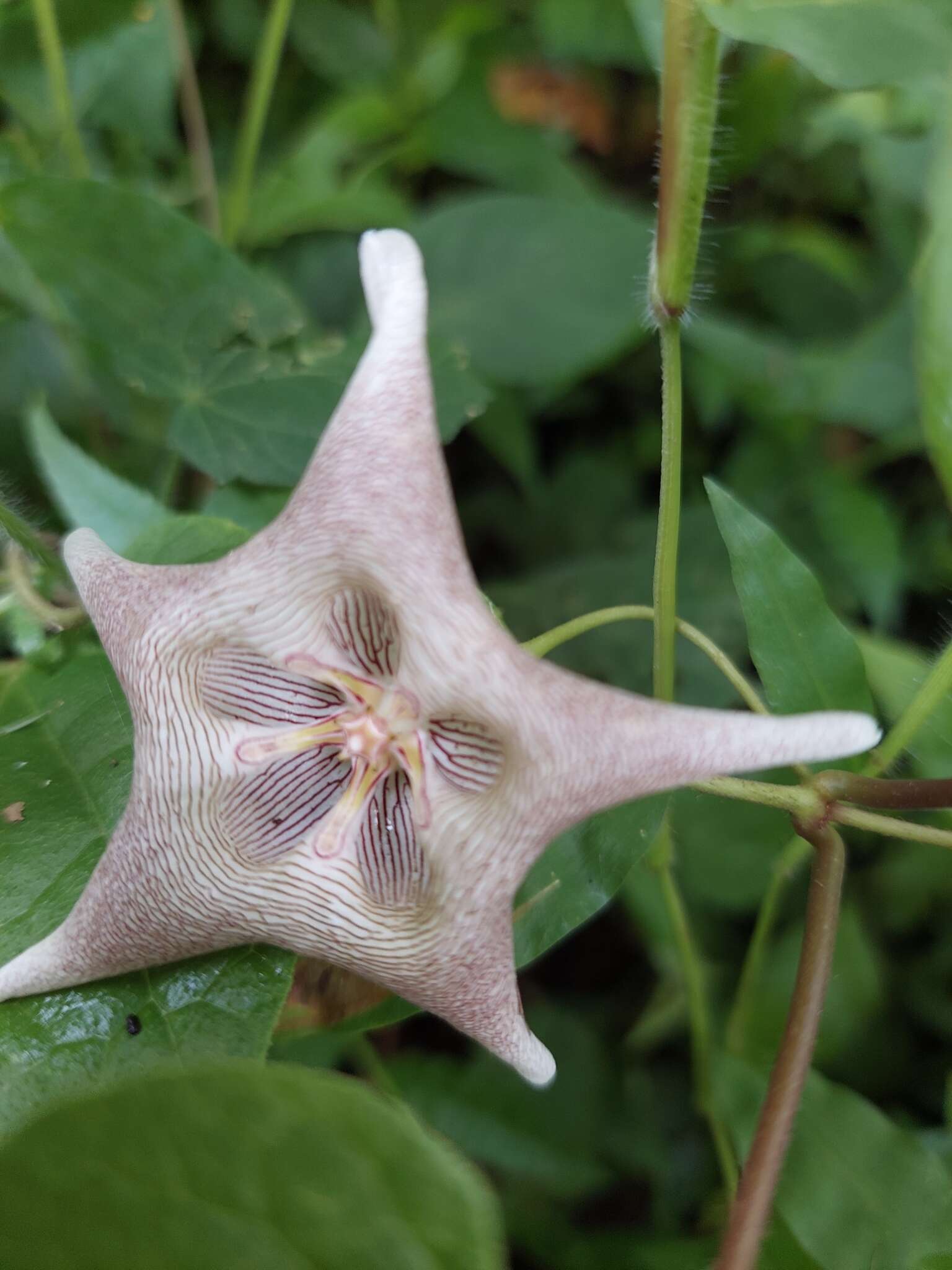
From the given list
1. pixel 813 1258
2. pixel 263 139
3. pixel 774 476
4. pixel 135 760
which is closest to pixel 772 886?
pixel 813 1258

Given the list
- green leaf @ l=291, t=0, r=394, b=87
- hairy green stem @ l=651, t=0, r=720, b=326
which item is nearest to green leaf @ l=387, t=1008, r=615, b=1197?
hairy green stem @ l=651, t=0, r=720, b=326

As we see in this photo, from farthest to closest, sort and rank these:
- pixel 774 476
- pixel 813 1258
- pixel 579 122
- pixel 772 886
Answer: pixel 579 122 → pixel 774 476 → pixel 772 886 → pixel 813 1258

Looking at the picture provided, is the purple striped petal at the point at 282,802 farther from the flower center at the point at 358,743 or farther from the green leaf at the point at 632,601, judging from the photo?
the green leaf at the point at 632,601

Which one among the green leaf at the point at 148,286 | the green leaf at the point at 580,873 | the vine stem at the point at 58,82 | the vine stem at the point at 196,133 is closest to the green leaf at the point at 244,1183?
the green leaf at the point at 580,873

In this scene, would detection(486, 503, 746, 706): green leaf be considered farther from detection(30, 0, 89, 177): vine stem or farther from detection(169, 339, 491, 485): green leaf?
detection(30, 0, 89, 177): vine stem

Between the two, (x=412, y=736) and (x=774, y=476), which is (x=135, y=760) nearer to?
(x=412, y=736)
